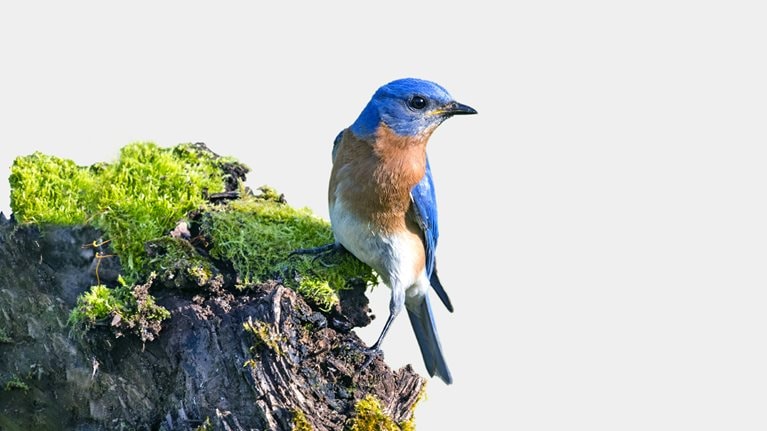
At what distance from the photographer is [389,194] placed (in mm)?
7191

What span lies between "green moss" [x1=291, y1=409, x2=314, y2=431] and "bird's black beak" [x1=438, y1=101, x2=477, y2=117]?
2.20 metres

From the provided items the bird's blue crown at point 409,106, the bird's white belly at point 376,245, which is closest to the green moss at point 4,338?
the bird's white belly at point 376,245

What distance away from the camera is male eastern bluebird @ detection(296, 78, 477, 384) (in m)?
7.18

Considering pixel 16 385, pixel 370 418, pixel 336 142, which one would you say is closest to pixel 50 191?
pixel 16 385

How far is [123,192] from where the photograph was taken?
723cm

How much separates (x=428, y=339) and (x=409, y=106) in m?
1.71

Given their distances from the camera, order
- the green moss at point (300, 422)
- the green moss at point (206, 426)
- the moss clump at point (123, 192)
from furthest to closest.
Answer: the moss clump at point (123, 192), the green moss at point (206, 426), the green moss at point (300, 422)

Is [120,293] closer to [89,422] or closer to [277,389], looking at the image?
[89,422]

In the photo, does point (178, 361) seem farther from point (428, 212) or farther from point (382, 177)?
point (428, 212)

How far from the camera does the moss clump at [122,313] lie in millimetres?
6551

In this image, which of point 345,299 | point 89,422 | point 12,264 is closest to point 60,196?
point 12,264

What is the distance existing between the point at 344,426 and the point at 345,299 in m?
1.04

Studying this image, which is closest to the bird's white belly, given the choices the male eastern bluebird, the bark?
the male eastern bluebird

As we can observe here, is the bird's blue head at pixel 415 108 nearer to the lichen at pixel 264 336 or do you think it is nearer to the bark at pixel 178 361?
the bark at pixel 178 361
